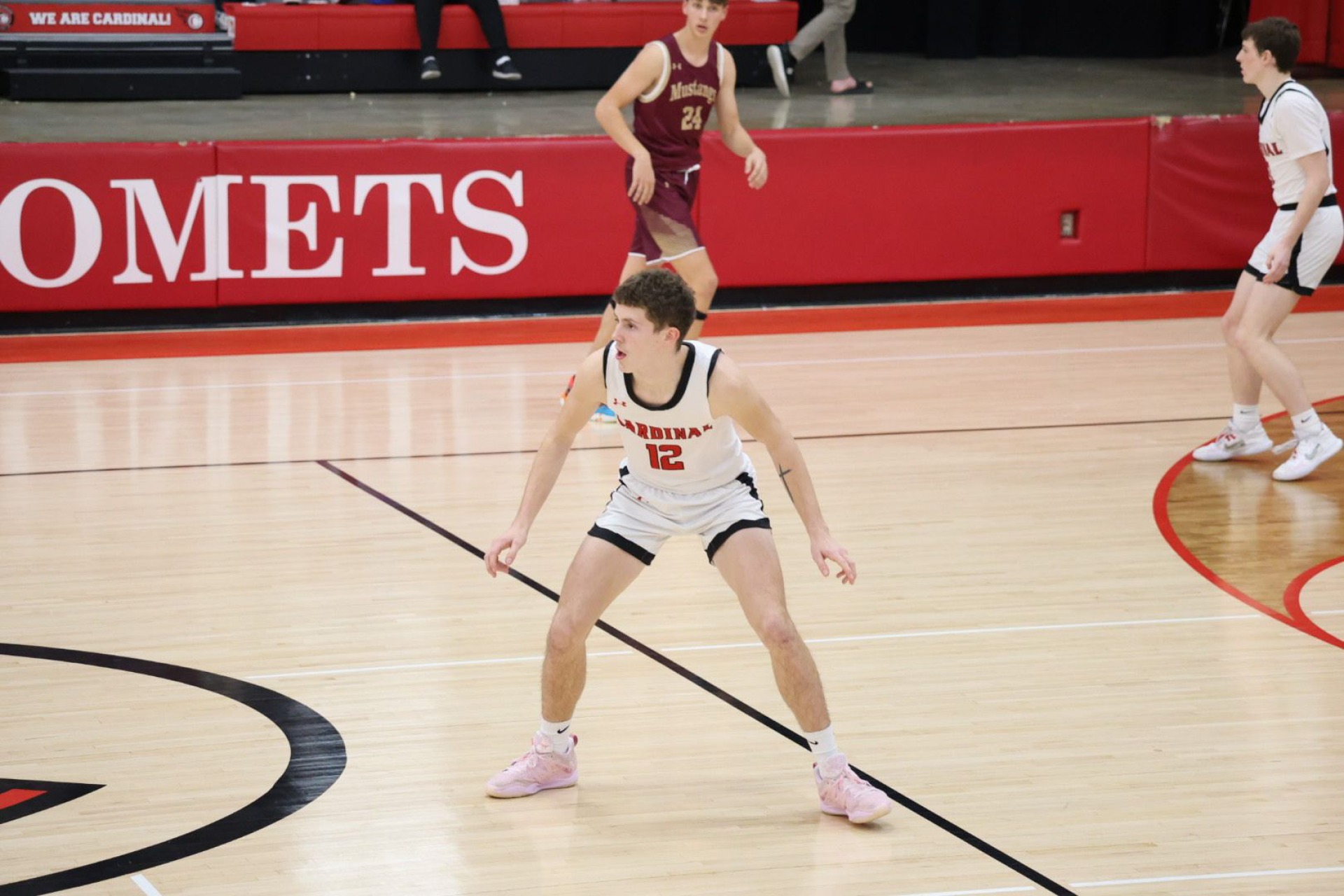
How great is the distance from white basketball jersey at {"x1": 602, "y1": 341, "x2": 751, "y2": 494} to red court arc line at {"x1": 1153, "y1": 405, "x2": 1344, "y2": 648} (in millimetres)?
2565

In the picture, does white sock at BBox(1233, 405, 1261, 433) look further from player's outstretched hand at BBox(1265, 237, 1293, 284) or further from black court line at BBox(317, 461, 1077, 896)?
black court line at BBox(317, 461, 1077, 896)

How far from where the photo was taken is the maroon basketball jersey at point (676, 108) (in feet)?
28.9

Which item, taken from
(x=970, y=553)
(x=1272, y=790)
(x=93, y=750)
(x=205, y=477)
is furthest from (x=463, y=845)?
(x=205, y=477)

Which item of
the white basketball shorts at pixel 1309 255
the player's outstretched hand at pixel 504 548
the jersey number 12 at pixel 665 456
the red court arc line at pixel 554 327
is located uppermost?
the jersey number 12 at pixel 665 456

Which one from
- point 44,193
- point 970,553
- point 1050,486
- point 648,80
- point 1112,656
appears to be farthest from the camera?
point 44,193

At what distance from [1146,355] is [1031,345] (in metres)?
0.71

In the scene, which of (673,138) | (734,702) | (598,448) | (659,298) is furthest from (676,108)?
(659,298)

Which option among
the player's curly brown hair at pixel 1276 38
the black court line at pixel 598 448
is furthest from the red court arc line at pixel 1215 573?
the player's curly brown hair at pixel 1276 38

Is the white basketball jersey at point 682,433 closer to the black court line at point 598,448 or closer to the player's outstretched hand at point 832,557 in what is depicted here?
the player's outstretched hand at point 832,557

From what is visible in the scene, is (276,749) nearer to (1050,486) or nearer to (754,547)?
(754,547)

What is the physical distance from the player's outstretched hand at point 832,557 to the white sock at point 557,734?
2.77ft

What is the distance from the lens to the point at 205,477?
8.29 metres

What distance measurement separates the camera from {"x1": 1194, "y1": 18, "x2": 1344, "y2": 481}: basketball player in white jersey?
7785mm

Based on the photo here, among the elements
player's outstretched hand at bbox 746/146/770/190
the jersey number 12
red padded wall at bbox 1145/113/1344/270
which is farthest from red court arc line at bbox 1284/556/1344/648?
red padded wall at bbox 1145/113/1344/270
